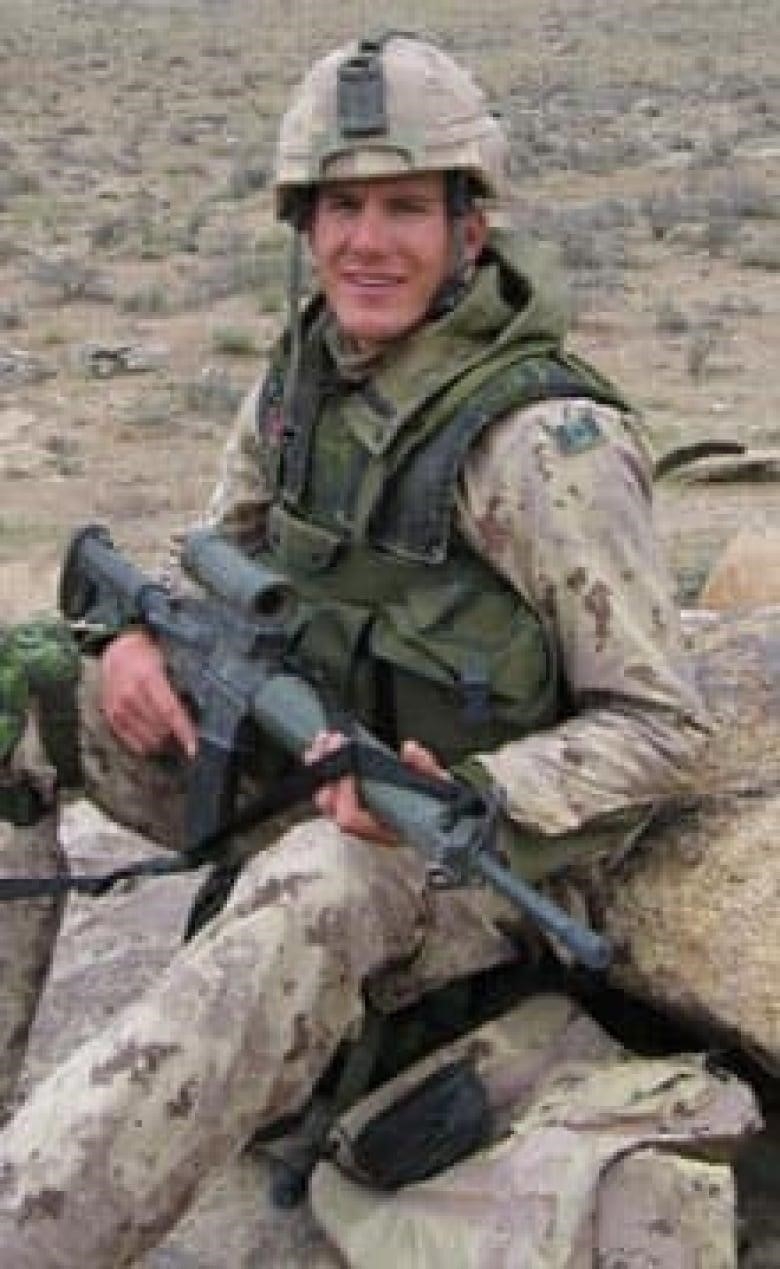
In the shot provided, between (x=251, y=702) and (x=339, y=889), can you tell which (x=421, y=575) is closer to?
(x=251, y=702)

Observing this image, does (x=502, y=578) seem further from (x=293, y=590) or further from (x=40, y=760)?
(x=40, y=760)

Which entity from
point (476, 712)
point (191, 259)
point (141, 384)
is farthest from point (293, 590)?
point (191, 259)

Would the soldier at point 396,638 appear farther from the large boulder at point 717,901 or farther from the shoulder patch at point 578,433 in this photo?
the large boulder at point 717,901

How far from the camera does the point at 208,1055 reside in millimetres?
3148

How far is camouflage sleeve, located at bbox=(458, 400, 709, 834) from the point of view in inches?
131

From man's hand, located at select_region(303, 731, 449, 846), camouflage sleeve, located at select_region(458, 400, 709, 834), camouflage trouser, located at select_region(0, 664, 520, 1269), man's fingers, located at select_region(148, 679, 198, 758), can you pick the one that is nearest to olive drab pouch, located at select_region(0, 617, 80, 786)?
man's fingers, located at select_region(148, 679, 198, 758)

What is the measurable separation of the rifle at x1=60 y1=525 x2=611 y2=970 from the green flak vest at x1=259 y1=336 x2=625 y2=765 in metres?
0.10

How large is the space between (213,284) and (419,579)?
11.2m

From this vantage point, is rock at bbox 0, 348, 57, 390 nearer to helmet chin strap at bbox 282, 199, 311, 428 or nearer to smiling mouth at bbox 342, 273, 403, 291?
helmet chin strap at bbox 282, 199, 311, 428

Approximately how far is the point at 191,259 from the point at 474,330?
1266 centimetres

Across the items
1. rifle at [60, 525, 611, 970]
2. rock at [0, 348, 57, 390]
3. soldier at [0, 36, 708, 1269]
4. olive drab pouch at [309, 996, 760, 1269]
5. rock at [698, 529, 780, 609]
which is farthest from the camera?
rock at [0, 348, 57, 390]

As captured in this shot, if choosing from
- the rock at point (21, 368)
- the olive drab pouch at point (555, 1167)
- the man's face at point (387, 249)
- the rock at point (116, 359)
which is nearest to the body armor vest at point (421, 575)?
the man's face at point (387, 249)

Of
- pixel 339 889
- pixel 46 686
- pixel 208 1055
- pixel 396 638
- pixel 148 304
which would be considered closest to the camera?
pixel 208 1055

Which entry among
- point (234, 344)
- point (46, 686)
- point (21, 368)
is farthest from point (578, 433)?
point (234, 344)
